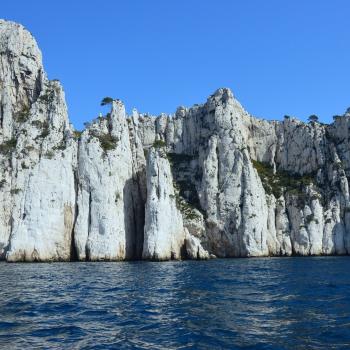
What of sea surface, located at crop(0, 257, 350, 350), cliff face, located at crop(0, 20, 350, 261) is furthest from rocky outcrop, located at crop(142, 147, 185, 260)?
sea surface, located at crop(0, 257, 350, 350)

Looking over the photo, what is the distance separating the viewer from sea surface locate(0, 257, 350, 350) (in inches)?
794

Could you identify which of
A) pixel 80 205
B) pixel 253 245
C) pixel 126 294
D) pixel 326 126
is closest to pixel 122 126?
pixel 80 205

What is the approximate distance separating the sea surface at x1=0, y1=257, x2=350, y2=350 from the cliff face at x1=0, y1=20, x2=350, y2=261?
37.8 meters

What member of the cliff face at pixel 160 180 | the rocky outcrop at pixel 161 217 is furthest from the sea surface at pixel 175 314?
the cliff face at pixel 160 180

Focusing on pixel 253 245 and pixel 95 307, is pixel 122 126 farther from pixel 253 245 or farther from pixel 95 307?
pixel 95 307

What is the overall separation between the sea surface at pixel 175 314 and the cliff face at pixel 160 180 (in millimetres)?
37750

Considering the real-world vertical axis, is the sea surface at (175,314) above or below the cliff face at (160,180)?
below

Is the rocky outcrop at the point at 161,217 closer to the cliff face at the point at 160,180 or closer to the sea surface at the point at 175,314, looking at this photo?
the cliff face at the point at 160,180

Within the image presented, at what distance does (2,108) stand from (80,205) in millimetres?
34121

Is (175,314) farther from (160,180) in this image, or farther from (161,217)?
(160,180)

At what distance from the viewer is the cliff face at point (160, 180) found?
79.6 meters

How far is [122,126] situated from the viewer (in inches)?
3723

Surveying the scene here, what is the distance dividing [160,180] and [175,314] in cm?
5985

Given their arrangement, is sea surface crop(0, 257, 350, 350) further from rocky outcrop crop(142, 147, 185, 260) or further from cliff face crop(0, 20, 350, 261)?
cliff face crop(0, 20, 350, 261)
